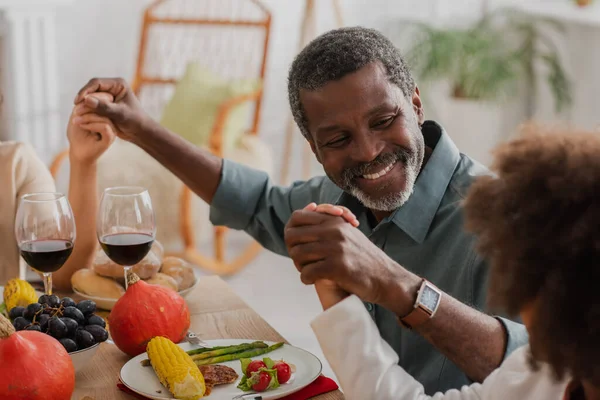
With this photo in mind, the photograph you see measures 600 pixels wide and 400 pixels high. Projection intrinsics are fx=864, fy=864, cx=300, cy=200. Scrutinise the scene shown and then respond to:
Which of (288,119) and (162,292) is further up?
(162,292)

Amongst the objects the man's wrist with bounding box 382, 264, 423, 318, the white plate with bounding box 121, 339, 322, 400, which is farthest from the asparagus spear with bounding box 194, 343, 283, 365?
the man's wrist with bounding box 382, 264, 423, 318

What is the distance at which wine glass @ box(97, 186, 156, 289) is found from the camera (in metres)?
1.47

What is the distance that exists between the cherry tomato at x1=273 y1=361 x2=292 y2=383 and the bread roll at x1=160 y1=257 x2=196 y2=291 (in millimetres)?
423

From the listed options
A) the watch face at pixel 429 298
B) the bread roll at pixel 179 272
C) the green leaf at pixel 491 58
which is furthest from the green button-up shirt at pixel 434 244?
the green leaf at pixel 491 58

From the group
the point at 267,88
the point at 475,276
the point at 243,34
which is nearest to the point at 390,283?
the point at 475,276

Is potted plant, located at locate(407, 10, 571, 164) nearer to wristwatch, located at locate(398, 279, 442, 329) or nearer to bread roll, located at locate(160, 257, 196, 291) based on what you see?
bread roll, located at locate(160, 257, 196, 291)

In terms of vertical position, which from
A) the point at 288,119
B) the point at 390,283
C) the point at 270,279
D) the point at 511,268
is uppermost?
the point at 511,268

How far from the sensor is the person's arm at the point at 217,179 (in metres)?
1.92

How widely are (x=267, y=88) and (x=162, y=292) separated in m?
3.61

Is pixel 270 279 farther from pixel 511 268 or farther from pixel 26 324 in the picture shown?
pixel 511 268

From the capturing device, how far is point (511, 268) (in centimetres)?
95

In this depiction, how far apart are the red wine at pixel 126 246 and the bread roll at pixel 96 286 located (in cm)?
11

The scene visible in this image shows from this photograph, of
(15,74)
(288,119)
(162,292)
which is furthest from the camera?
(288,119)

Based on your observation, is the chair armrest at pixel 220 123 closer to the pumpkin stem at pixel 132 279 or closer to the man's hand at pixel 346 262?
the pumpkin stem at pixel 132 279
